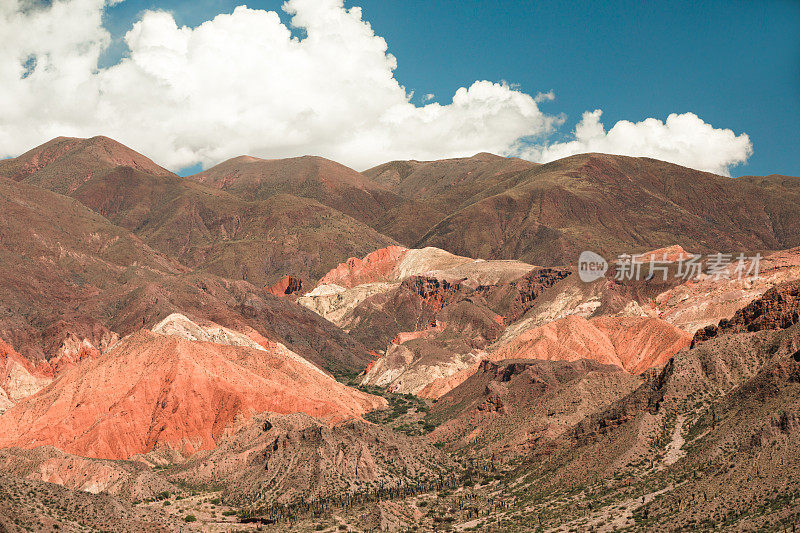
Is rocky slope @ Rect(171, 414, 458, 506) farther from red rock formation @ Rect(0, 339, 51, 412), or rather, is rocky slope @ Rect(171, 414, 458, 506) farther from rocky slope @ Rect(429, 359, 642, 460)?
red rock formation @ Rect(0, 339, 51, 412)

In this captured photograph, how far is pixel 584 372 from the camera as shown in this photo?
118375mm

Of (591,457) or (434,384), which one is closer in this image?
(591,457)

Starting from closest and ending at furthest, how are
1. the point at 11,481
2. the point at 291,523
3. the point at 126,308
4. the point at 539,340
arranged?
the point at 11,481 → the point at 291,523 → the point at 539,340 → the point at 126,308

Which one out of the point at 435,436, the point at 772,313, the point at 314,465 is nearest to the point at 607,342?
the point at 435,436

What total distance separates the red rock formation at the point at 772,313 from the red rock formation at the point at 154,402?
54.9 m

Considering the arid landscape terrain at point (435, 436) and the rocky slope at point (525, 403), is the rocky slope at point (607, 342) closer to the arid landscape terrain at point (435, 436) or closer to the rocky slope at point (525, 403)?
the arid landscape terrain at point (435, 436)

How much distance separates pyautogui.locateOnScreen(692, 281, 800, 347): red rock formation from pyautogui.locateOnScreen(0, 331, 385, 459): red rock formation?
54943 millimetres

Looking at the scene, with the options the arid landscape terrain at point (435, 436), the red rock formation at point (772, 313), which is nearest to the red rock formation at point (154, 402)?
the arid landscape terrain at point (435, 436)

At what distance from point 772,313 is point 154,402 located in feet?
271

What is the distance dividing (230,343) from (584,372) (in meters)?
74.4

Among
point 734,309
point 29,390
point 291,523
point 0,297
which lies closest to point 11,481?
point 291,523

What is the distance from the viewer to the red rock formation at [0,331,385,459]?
110 metres

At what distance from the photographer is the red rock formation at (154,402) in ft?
363

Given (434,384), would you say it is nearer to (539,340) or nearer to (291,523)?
(539,340)
